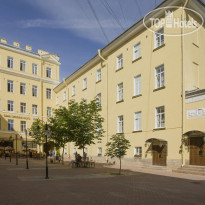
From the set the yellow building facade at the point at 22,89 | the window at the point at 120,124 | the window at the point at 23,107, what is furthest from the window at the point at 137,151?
the window at the point at 23,107

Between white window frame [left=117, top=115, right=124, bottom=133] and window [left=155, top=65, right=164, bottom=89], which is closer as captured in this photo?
window [left=155, top=65, right=164, bottom=89]

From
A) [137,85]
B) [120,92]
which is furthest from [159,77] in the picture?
[120,92]

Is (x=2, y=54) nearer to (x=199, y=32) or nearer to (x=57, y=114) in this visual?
(x=57, y=114)

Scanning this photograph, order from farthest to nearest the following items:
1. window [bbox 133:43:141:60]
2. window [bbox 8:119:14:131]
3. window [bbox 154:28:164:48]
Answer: window [bbox 8:119:14:131] → window [bbox 133:43:141:60] → window [bbox 154:28:164:48]

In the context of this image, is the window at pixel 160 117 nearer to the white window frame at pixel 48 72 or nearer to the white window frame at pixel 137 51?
the white window frame at pixel 137 51

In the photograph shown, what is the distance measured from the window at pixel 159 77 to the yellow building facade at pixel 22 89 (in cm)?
2470

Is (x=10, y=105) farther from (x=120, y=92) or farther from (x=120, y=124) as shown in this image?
(x=120, y=124)

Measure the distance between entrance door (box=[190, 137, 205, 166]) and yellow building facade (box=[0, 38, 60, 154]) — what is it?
2885 centimetres

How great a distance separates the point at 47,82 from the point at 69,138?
28.0 meters

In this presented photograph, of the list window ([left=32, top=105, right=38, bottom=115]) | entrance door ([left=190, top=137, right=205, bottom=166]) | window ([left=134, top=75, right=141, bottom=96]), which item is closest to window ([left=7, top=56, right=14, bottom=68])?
window ([left=32, top=105, right=38, bottom=115])

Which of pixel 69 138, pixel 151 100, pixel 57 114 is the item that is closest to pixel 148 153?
pixel 151 100

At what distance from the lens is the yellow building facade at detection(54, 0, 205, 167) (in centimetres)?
1880

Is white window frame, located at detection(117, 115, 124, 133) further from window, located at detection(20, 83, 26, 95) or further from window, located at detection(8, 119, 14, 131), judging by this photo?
window, located at detection(20, 83, 26, 95)

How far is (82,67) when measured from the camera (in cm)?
3481
